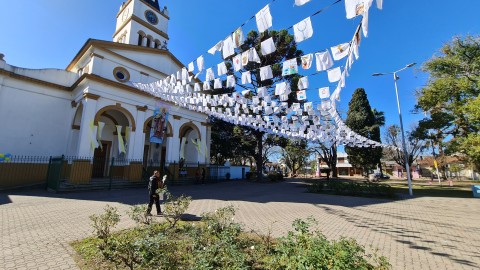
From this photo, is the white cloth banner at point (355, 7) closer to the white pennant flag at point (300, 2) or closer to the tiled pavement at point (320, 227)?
the white pennant flag at point (300, 2)

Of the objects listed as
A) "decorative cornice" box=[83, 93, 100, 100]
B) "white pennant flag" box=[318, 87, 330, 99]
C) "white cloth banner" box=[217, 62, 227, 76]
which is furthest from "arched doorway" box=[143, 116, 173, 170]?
"white pennant flag" box=[318, 87, 330, 99]

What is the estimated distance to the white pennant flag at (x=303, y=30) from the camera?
522 cm

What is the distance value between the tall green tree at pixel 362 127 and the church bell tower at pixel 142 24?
2581 cm

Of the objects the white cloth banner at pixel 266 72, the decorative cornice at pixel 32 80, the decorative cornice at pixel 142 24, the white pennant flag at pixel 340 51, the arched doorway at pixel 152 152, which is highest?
the decorative cornice at pixel 142 24

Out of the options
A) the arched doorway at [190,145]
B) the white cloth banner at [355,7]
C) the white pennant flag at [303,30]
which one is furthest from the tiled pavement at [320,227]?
the arched doorway at [190,145]

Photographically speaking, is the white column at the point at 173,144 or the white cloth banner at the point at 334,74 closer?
the white cloth banner at the point at 334,74

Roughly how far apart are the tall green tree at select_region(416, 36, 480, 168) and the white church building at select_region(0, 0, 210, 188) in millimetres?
20135

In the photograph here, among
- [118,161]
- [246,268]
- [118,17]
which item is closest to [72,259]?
[246,268]

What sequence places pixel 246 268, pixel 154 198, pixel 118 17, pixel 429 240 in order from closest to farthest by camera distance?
1. pixel 246 268
2. pixel 429 240
3. pixel 154 198
4. pixel 118 17

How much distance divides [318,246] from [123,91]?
18.7 meters

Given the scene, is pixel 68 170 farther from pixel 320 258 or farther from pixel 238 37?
pixel 320 258

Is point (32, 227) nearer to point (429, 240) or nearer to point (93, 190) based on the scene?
point (93, 190)

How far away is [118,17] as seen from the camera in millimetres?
27984

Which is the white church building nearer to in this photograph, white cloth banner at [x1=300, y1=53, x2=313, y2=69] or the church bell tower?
the church bell tower
